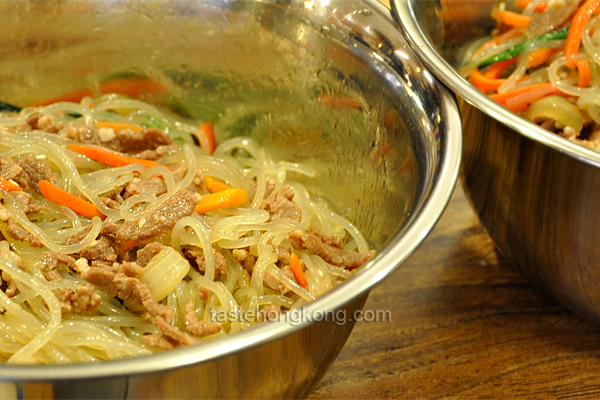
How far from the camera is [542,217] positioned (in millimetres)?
1641

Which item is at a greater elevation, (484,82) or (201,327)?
(484,82)

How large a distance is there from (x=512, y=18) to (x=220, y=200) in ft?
4.64

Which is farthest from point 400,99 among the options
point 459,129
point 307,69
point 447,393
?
point 447,393

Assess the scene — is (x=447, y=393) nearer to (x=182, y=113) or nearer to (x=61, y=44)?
(x=182, y=113)

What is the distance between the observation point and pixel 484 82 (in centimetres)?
215

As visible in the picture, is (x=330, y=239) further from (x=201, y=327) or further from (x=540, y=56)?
(x=540, y=56)

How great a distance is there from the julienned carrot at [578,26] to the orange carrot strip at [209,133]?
Result: 1.33 meters

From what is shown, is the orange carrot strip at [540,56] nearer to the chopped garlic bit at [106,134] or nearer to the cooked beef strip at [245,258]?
the cooked beef strip at [245,258]

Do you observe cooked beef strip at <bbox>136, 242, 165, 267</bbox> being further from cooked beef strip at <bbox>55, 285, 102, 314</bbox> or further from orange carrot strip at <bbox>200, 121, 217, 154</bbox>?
orange carrot strip at <bbox>200, 121, 217, 154</bbox>

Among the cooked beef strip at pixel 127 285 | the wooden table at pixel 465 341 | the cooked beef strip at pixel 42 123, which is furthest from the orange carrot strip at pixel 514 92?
the cooked beef strip at pixel 42 123

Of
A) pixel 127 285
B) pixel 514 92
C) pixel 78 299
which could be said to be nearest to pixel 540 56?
pixel 514 92

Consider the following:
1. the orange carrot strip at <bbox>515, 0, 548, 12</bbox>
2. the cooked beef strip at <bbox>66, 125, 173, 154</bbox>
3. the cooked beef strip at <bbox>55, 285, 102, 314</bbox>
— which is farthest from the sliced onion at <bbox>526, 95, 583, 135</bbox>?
the cooked beef strip at <bbox>55, 285, 102, 314</bbox>

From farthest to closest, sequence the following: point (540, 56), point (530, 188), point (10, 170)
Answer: point (540, 56) < point (10, 170) < point (530, 188)

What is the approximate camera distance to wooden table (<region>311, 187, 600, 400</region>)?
174cm
